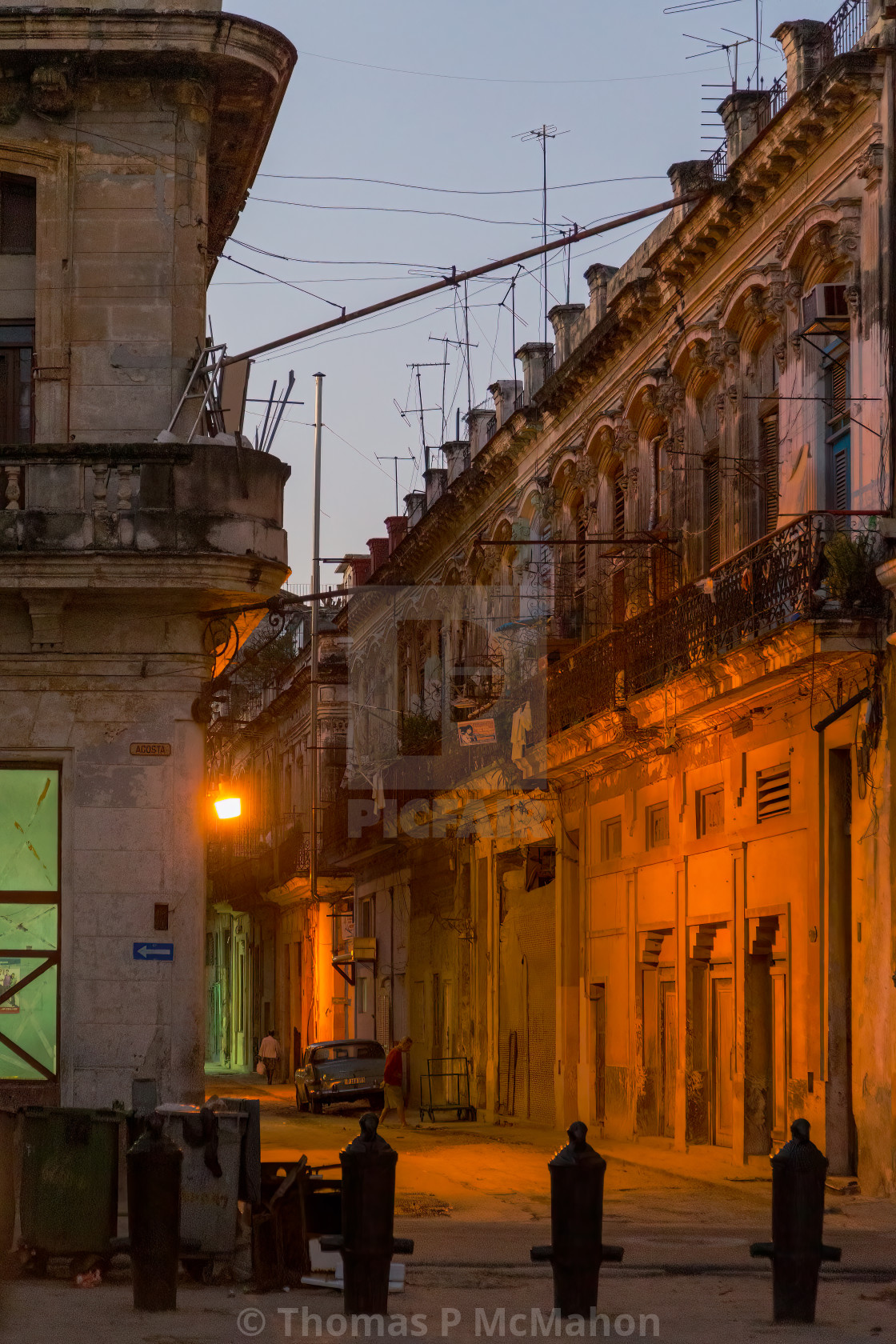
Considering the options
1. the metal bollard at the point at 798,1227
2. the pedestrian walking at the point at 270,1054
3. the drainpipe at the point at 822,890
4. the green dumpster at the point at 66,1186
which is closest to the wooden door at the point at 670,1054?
the drainpipe at the point at 822,890

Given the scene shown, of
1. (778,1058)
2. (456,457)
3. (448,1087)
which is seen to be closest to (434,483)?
(456,457)

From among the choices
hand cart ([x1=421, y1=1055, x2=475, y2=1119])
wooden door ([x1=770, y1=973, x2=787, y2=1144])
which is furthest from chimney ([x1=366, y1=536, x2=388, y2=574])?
wooden door ([x1=770, y1=973, x2=787, y2=1144])

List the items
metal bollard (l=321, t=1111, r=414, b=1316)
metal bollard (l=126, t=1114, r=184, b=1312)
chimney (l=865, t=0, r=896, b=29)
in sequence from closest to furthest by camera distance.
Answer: metal bollard (l=321, t=1111, r=414, b=1316), metal bollard (l=126, t=1114, r=184, b=1312), chimney (l=865, t=0, r=896, b=29)

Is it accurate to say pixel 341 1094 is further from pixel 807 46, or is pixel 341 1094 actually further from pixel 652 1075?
pixel 807 46

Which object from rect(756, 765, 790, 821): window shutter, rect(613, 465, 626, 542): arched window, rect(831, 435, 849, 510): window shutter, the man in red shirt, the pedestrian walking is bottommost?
the pedestrian walking

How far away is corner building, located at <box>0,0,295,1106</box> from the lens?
15.3 m

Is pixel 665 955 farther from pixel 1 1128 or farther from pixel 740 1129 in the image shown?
pixel 1 1128

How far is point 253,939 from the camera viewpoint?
2360 inches

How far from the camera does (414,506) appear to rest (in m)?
41.2

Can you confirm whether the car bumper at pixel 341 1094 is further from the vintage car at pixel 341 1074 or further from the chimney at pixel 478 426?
the chimney at pixel 478 426

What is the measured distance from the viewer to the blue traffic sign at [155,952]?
15.3m

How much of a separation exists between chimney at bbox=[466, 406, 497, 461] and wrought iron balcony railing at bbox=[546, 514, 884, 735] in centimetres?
869

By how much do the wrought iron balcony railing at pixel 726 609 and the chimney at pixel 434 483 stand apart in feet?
39.1

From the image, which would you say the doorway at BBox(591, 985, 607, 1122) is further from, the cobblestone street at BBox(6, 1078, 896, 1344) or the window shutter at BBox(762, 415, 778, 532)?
the window shutter at BBox(762, 415, 778, 532)
